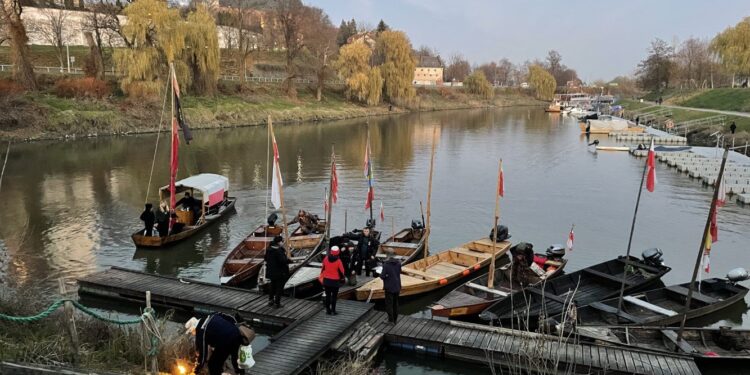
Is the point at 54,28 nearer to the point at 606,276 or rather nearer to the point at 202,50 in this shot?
the point at 202,50

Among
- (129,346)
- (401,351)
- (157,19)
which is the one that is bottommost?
(401,351)

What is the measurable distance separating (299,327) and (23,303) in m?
6.23

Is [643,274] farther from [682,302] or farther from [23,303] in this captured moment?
[23,303]

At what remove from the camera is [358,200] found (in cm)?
3008

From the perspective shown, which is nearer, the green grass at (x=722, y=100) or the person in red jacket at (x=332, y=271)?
the person in red jacket at (x=332, y=271)

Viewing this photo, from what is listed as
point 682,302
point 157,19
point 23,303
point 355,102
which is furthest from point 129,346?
point 355,102

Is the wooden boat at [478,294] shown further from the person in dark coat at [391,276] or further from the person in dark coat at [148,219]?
the person in dark coat at [148,219]

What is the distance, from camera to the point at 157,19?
58.0 m

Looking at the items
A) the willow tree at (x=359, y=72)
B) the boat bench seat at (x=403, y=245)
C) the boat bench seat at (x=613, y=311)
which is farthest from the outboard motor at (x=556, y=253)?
the willow tree at (x=359, y=72)

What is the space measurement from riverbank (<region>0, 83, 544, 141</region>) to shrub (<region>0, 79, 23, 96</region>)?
28.1 inches

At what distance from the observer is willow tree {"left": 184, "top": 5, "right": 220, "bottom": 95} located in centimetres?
6184

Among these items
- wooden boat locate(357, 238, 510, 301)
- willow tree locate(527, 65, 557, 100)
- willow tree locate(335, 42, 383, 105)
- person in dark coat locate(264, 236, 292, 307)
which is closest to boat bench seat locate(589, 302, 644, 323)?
wooden boat locate(357, 238, 510, 301)

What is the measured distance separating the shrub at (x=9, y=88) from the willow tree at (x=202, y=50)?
17205mm

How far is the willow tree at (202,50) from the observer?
6184cm
